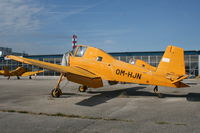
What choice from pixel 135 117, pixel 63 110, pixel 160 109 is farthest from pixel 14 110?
pixel 160 109

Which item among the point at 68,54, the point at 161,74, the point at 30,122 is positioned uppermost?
the point at 68,54

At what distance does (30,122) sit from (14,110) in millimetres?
2124

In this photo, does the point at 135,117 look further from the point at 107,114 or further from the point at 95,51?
the point at 95,51

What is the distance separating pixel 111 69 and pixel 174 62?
3.34 m

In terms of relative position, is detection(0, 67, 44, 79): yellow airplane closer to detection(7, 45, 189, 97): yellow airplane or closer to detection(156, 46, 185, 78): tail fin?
detection(7, 45, 189, 97): yellow airplane

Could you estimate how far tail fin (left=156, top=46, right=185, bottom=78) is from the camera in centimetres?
995

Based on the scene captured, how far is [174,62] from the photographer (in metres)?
10.1

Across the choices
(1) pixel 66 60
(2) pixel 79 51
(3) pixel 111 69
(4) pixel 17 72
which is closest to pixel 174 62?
(3) pixel 111 69

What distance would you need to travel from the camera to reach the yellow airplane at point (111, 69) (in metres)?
10.0

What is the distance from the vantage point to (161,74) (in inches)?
404

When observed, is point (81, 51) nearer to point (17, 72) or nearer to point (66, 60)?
point (66, 60)

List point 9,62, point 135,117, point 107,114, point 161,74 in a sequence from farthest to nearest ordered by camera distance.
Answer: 1. point 9,62
2. point 161,74
3. point 107,114
4. point 135,117

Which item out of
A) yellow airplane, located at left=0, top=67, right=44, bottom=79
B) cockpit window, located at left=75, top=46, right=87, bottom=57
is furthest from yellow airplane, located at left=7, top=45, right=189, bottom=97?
yellow airplane, located at left=0, top=67, right=44, bottom=79

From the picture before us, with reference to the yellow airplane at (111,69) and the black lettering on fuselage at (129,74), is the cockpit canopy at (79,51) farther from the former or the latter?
the black lettering on fuselage at (129,74)
